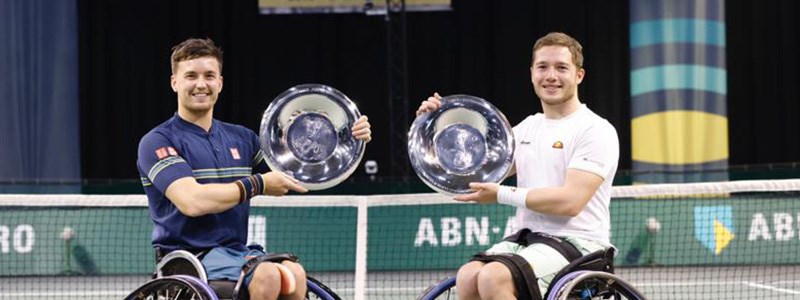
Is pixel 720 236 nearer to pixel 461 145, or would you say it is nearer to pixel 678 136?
pixel 678 136

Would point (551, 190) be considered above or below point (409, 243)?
above

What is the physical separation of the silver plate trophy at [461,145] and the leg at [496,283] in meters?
0.40

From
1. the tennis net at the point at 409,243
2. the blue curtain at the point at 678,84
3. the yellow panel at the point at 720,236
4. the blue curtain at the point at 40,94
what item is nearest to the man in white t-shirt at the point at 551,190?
the tennis net at the point at 409,243

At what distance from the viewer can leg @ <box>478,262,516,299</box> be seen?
14.2ft

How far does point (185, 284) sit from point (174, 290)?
171 mm

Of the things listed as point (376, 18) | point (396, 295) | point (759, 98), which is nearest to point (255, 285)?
point (396, 295)

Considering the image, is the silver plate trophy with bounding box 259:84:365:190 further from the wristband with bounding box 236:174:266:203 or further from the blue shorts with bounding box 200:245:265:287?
the blue shorts with bounding box 200:245:265:287

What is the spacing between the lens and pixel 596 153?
4.50 metres

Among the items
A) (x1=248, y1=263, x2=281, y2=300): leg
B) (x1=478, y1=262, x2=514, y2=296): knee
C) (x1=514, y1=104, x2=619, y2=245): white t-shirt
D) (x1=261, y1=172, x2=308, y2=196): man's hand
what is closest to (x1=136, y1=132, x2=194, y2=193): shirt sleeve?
(x1=261, y1=172, x2=308, y2=196): man's hand

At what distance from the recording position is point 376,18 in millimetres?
17516

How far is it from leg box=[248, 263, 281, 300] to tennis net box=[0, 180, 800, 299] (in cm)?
508

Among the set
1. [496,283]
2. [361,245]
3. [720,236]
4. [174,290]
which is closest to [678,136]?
[720,236]

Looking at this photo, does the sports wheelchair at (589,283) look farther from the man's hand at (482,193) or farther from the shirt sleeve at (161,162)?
the shirt sleeve at (161,162)

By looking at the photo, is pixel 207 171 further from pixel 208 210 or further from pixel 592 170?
pixel 592 170
